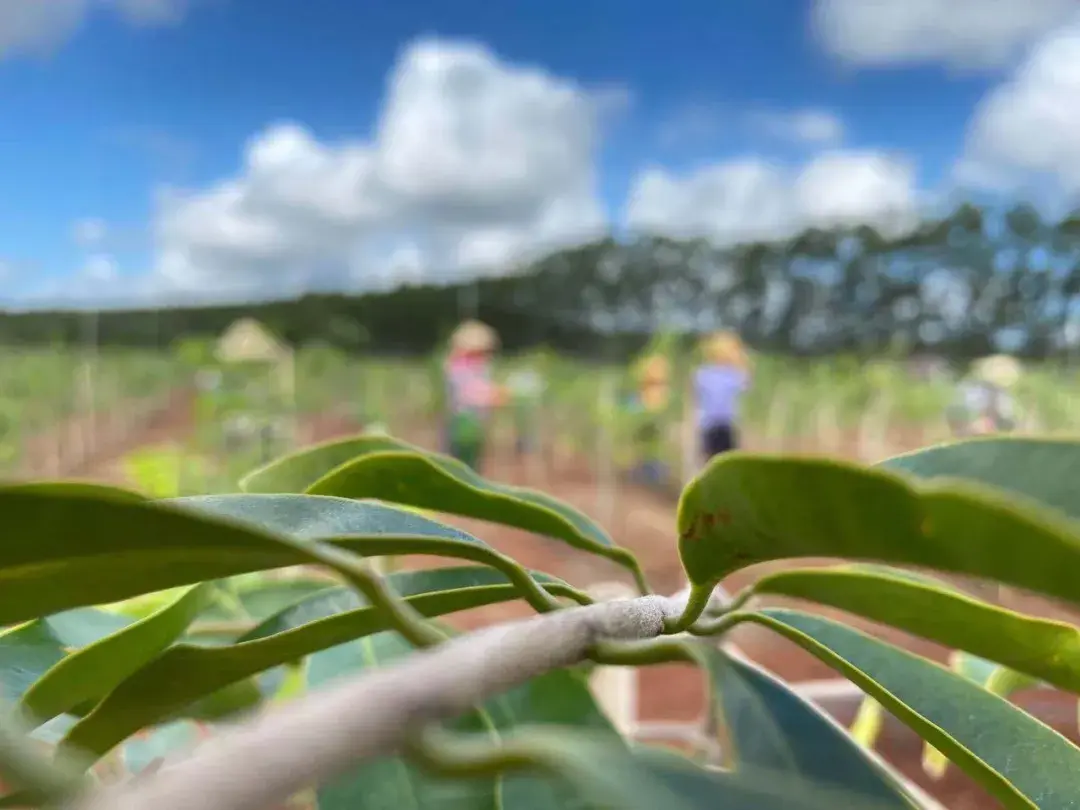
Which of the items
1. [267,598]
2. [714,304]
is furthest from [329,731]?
[714,304]

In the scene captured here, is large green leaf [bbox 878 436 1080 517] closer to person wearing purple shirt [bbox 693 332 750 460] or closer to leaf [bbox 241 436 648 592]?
leaf [bbox 241 436 648 592]

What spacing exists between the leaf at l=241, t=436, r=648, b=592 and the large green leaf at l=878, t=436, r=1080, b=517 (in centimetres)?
13

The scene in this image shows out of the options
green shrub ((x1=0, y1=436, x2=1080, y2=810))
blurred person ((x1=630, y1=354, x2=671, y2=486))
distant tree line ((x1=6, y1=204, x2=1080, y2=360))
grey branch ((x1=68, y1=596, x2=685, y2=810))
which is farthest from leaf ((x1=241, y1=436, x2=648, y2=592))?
distant tree line ((x1=6, y1=204, x2=1080, y2=360))

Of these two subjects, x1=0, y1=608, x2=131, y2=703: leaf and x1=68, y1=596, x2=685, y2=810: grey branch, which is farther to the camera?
x1=0, y1=608, x2=131, y2=703: leaf

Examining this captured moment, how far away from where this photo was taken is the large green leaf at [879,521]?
142mm

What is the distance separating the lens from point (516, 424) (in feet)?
28.8

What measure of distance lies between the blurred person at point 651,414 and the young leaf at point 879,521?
6.11 metres

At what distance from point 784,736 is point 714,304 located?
18.0 meters

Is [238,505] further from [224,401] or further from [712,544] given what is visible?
[224,401]

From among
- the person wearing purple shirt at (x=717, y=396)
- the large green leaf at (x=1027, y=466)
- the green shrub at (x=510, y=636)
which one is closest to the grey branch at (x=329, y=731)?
the green shrub at (x=510, y=636)

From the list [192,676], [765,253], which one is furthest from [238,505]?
[765,253]

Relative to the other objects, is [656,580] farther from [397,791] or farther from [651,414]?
[397,791]

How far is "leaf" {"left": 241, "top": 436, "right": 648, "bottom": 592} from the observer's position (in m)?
0.28

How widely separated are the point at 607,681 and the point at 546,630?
93 cm
